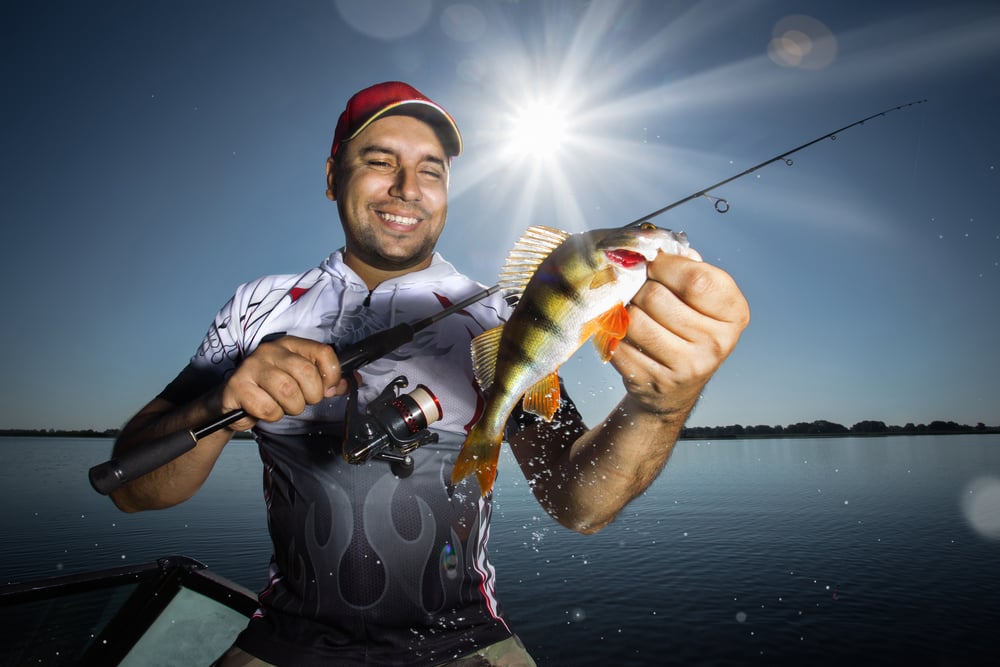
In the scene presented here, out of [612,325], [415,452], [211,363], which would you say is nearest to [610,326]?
[612,325]

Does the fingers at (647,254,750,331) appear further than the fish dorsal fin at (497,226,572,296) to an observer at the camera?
No

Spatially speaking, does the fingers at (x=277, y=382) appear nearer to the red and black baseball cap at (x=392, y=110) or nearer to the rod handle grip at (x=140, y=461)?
the rod handle grip at (x=140, y=461)

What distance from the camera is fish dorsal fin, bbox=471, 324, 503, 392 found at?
240 cm

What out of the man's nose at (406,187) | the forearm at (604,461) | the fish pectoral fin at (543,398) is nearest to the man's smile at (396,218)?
the man's nose at (406,187)

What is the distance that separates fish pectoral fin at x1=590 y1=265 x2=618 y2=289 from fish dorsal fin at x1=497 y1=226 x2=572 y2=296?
→ 347 mm

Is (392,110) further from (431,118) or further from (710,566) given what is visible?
(710,566)

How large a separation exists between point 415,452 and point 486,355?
92 cm

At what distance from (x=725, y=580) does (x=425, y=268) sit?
60.3 ft

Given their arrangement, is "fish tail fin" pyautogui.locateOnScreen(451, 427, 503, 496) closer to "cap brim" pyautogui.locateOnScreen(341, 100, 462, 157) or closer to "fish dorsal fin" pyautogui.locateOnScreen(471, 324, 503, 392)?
"fish dorsal fin" pyautogui.locateOnScreen(471, 324, 503, 392)

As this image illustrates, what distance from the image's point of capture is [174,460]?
2.98 m

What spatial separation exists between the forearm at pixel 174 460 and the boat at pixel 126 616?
2.42m

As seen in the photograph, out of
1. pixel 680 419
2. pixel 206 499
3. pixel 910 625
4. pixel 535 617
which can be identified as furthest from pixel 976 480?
pixel 206 499

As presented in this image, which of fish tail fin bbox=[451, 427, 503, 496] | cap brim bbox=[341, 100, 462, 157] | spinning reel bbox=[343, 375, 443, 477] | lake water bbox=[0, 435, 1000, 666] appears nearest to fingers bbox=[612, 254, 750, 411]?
fish tail fin bbox=[451, 427, 503, 496]

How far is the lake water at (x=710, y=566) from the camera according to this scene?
1316 cm
